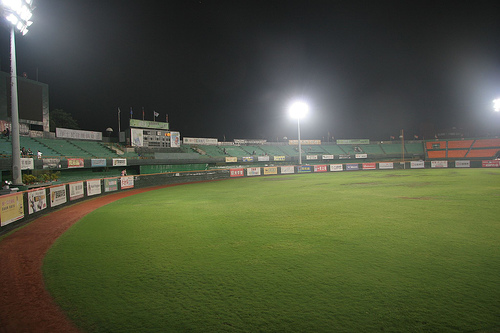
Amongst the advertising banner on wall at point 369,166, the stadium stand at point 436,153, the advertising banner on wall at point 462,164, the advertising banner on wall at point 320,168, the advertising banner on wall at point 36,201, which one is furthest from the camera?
the stadium stand at point 436,153

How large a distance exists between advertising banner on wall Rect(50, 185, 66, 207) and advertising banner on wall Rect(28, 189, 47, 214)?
0.72 metres

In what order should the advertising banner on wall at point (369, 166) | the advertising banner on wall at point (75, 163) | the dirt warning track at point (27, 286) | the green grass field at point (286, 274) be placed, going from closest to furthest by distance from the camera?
the green grass field at point (286, 274), the dirt warning track at point (27, 286), the advertising banner on wall at point (75, 163), the advertising banner on wall at point (369, 166)

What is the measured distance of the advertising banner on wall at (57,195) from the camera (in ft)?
42.2

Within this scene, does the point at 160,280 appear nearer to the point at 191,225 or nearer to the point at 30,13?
the point at 191,225

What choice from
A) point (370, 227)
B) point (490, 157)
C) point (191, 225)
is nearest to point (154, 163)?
point (191, 225)

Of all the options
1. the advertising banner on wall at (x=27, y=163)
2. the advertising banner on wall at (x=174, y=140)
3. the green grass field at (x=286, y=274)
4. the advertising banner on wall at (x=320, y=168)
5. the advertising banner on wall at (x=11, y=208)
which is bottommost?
the green grass field at (x=286, y=274)

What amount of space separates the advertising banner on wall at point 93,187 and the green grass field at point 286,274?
9.02 metres

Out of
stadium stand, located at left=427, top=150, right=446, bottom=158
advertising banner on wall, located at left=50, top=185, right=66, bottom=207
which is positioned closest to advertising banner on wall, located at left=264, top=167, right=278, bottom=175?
advertising banner on wall, located at left=50, top=185, right=66, bottom=207

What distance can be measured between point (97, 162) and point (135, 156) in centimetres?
601

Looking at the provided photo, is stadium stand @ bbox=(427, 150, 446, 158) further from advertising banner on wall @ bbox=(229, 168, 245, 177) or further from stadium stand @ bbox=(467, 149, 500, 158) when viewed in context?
advertising banner on wall @ bbox=(229, 168, 245, 177)

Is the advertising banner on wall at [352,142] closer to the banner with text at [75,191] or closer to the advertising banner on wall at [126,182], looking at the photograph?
the advertising banner on wall at [126,182]

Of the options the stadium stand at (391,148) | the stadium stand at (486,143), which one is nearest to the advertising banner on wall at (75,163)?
the stadium stand at (391,148)

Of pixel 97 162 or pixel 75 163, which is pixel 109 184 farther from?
pixel 97 162

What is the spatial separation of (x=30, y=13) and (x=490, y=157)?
62712 millimetres
